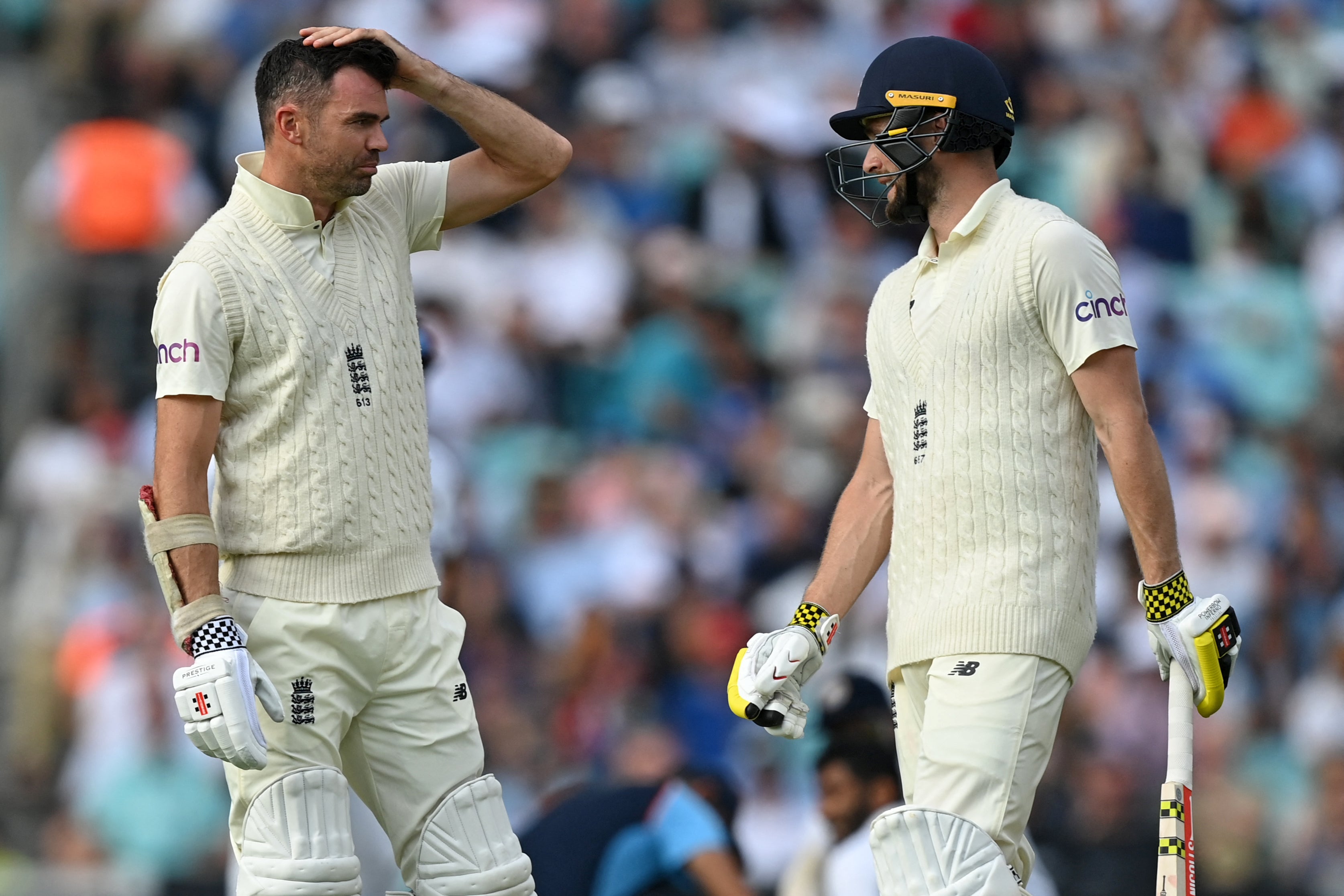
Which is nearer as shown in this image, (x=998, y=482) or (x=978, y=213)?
(x=998, y=482)

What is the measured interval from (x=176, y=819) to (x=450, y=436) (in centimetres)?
243

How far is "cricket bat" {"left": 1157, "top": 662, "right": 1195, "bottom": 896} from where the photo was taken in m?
4.62

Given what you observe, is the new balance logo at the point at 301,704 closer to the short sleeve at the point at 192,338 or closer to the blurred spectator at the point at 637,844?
the short sleeve at the point at 192,338

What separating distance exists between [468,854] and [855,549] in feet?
4.21

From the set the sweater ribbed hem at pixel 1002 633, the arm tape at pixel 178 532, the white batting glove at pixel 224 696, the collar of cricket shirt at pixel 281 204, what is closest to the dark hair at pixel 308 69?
the collar of cricket shirt at pixel 281 204

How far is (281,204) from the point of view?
480cm

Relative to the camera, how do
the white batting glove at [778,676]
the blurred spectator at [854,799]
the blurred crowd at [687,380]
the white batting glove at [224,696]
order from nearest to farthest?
the white batting glove at [224,696], the white batting glove at [778,676], the blurred spectator at [854,799], the blurred crowd at [687,380]

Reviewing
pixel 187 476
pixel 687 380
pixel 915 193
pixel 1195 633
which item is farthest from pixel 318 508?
pixel 687 380

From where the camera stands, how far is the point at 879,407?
5070 millimetres

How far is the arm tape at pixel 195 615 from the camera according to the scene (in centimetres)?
444

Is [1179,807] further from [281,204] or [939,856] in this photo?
[281,204]

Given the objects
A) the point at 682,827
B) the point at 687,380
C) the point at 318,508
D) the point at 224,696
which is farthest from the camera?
the point at 687,380

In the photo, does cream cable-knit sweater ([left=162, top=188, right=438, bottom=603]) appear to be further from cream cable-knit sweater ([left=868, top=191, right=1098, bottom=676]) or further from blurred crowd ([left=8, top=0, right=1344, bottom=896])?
blurred crowd ([left=8, top=0, right=1344, bottom=896])

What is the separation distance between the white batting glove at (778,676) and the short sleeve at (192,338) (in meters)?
1.48
